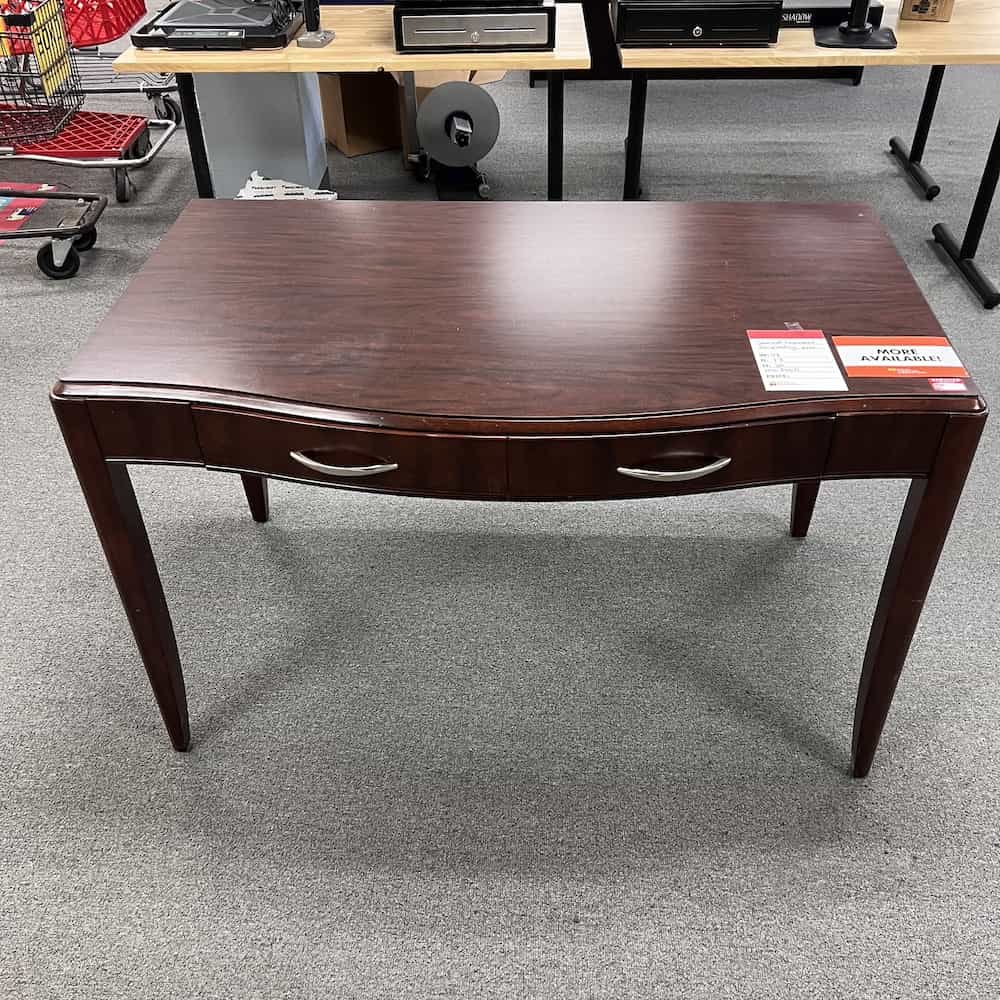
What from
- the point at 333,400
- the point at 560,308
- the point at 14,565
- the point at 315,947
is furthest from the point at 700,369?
the point at 14,565

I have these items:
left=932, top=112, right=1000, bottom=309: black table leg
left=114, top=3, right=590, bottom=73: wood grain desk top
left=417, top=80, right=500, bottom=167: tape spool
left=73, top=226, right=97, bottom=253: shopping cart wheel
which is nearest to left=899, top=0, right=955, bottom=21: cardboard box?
left=932, top=112, right=1000, bottom=309: black table leg

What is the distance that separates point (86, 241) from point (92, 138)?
0.39 m

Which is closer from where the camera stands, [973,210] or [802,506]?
[802,506]

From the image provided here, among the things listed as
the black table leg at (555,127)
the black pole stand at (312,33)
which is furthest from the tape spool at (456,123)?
the black pole stand at (312,33)

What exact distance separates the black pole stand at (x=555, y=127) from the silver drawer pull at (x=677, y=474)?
1.84 meters

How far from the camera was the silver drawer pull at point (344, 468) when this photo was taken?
1261 millimetres

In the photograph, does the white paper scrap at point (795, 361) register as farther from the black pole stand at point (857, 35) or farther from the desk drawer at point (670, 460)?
the black pole stand at point (857, 35)

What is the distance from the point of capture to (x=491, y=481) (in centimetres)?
126

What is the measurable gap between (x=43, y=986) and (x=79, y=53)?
11.7 feet

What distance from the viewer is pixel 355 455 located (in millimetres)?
1267

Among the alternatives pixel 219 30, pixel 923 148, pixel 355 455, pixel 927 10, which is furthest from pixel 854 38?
pixel 355 455

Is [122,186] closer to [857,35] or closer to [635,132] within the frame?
[635,132]

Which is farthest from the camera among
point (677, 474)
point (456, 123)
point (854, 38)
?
point (456, 123)

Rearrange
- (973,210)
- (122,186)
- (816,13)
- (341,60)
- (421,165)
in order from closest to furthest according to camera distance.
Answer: (341,60)
(816,13)
(973,210)
(122,186)
(421,165)
